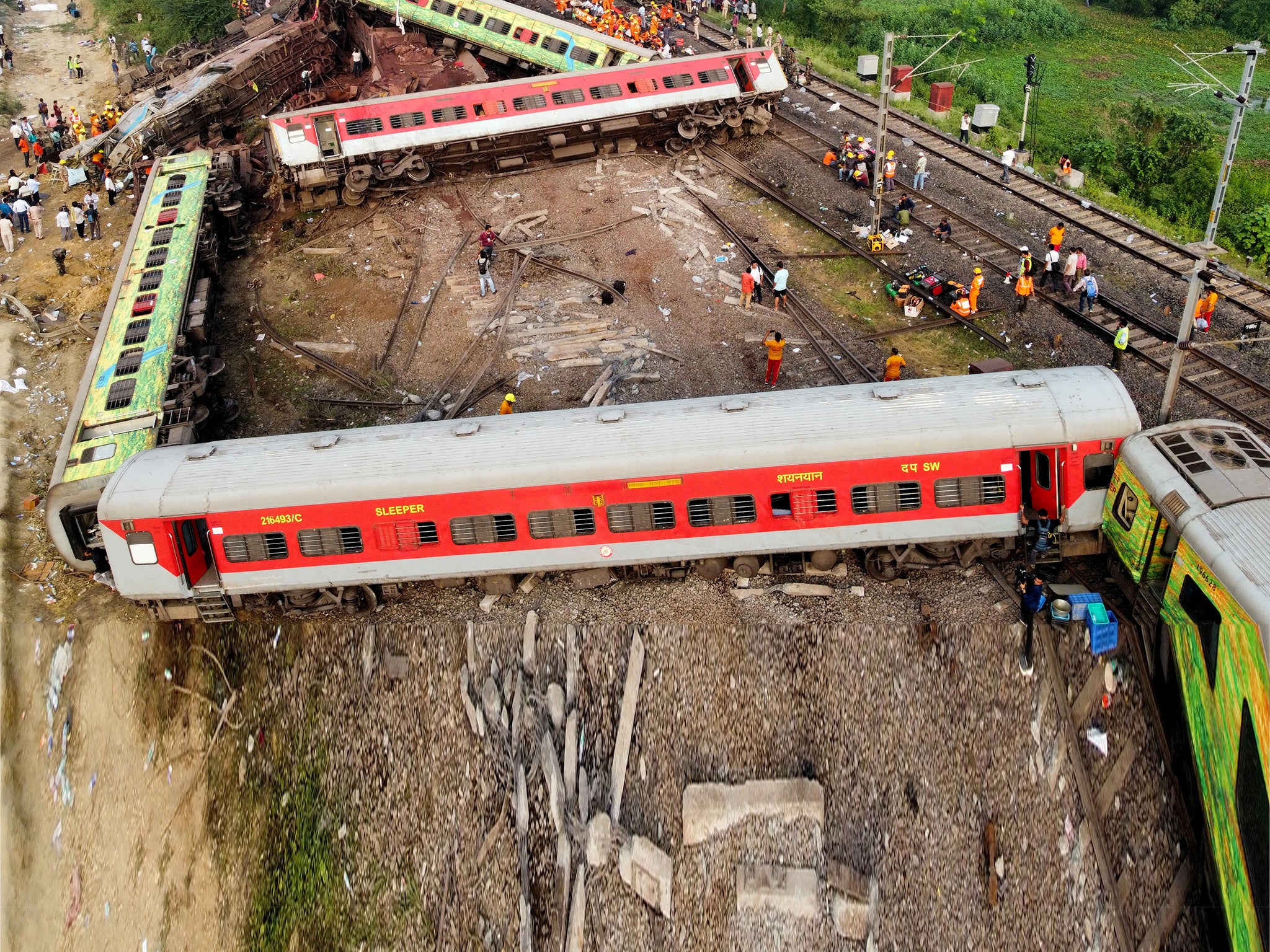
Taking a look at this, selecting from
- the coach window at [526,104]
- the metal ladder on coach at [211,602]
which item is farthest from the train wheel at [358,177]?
the metal ladder on coach at [211,602]

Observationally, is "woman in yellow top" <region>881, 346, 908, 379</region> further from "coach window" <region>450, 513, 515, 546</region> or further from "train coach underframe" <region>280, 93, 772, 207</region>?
"train coach underframe" <region>280, 93, 772, 207</region>

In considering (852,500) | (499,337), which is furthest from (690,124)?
(852,500)

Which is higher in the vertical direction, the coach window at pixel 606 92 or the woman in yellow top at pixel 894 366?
the coach window at pixel 606 92

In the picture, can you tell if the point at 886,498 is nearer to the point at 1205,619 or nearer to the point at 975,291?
the point at 1205,619

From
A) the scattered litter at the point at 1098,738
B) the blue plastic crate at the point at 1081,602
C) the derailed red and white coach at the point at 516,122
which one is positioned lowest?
the scattered litter at the point at 1098,738

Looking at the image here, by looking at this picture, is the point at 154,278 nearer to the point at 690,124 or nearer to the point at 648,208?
the point at 648,208

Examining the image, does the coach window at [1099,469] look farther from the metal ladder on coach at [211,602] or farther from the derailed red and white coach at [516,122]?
the derailed red and white coach at [516,122]
